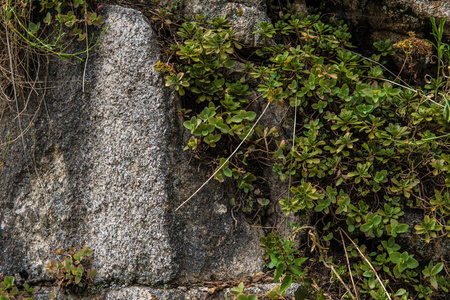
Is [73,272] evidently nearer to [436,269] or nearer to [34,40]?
[34,40]

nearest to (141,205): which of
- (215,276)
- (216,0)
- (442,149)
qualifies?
(215,276)

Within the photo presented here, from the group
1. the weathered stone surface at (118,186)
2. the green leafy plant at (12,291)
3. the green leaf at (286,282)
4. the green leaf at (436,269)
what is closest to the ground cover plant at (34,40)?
the weathered stone surface at (118,186)

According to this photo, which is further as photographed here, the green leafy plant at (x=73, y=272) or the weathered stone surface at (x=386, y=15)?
the weathered stone surface at (x=386, y=15)

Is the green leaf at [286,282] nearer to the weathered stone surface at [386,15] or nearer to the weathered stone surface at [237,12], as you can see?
the weathered stone surface at [237,12]

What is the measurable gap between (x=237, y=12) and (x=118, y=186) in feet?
4.07

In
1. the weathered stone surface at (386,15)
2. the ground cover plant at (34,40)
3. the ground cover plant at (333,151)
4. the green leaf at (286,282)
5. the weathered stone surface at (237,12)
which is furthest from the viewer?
the weathered stone surface at (386,15)

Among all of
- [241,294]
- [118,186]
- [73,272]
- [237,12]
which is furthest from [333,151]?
[73,272]

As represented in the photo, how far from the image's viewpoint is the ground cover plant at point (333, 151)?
6.63ft

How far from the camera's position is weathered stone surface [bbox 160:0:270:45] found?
2.45 metres

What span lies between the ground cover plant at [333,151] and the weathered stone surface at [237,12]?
11 centimetres

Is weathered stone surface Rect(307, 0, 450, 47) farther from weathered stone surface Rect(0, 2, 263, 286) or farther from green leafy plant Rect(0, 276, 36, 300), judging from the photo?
green leafy plant Rect(0, 276, 36, 300)

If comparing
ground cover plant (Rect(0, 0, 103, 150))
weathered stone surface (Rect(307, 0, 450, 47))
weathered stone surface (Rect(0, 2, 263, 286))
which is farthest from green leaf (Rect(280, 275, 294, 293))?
weathered stone surface (Rect(307, 0, 450, 47))

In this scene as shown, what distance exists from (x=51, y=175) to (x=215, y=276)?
1.03 metres

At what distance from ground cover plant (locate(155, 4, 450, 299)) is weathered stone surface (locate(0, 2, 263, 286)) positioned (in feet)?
0.46
